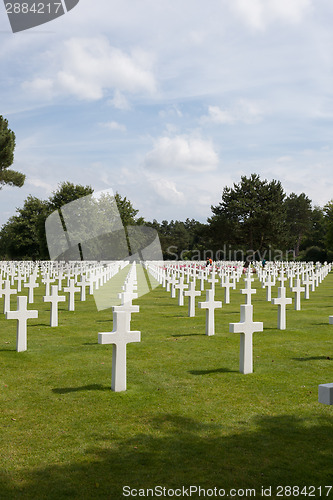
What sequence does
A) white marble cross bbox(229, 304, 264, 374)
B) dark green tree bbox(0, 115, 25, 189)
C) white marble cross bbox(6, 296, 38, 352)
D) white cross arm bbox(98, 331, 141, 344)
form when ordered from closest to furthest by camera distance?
white cross arm bbox(98, 331, 141, 344) < white marble cross bbox(229, 304, 264, 374) < white marble cross bbox(6, 296, 38, 352) < dark green tree bbox(0, 115, 25, 189)

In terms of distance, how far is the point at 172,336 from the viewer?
10.1m

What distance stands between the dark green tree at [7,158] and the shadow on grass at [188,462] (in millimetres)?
31110

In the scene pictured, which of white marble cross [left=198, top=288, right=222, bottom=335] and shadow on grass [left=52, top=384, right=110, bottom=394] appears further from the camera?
white marble cross [left=198, top=288, right=222, bottom=335]

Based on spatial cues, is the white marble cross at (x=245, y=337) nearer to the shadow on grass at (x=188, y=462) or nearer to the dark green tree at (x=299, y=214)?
the shadow on grass at (x=188, y=462)

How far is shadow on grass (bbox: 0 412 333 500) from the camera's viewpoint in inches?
145

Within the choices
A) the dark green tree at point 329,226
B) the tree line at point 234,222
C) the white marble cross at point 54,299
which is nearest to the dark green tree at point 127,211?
the tree line at point 234,222

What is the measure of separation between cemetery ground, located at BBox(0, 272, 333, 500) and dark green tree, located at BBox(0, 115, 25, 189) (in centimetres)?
2585

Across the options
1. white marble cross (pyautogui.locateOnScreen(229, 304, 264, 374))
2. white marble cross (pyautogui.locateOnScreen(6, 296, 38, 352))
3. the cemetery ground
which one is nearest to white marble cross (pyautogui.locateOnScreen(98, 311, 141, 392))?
the cemetery ground

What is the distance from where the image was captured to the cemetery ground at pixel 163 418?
3828mm

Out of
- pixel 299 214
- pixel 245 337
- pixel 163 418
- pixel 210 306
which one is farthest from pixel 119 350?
→ pixel 299 214

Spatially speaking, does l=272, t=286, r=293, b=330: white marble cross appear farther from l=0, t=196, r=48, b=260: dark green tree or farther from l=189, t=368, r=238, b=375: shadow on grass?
l=0, t=196, r=48, b=260: dark green tree

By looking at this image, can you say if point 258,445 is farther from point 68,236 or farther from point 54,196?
point 54,196

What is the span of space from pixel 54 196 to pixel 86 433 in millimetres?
58789

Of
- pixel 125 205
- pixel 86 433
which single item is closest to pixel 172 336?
pixel 86 433
